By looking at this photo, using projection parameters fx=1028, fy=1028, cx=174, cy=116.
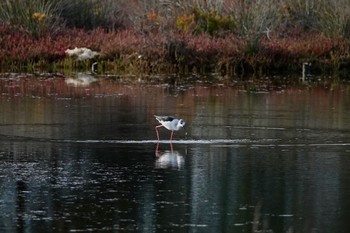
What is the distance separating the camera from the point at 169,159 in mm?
14688

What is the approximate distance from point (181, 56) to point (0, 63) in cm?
570

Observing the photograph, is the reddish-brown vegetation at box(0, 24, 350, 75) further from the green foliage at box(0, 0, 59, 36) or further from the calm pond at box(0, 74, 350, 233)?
the calm pond at box(0, 74, 350, 233)

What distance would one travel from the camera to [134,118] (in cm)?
1945

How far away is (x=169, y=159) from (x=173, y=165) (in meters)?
0.49

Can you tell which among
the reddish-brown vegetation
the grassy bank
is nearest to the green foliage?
the grassy bank

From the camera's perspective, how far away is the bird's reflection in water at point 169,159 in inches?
558

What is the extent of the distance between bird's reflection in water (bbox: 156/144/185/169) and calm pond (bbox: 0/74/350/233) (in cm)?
3

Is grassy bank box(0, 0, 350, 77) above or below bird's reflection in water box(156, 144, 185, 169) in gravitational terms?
above

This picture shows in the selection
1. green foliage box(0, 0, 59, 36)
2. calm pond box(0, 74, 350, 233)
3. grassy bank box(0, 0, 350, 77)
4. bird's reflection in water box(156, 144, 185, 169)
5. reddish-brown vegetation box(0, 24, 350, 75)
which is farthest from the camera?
green foliage box(0, 0, 59, 36)

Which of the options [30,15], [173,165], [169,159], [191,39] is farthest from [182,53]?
[173,165]

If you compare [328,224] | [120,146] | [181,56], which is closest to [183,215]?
[328,224]

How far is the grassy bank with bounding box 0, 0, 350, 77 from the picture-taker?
3209 cm

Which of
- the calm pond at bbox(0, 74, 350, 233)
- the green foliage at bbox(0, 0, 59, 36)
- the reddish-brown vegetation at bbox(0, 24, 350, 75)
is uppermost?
the green foliage at bbox(0, 0, 59, 36)

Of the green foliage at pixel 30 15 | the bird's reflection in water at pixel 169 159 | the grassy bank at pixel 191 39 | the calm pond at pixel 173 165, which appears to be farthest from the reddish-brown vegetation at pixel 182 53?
the bird's reflection in water at pixel 169 159
